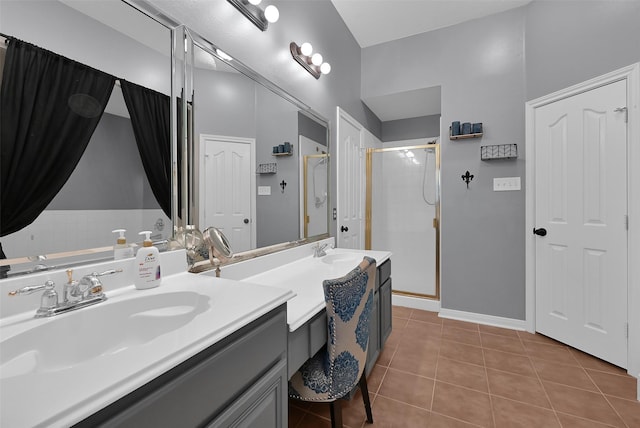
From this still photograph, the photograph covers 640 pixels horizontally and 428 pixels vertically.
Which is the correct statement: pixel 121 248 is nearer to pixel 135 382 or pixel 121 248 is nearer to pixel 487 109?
pixel 135 382

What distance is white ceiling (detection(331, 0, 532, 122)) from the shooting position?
2.55m

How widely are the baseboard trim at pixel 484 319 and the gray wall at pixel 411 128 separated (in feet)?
7.60

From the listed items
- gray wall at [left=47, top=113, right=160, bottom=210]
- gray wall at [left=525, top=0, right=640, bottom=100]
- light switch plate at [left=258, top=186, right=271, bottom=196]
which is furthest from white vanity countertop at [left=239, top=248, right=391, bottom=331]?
gray wall at [left=525, top=0, right=640, bottom=100]

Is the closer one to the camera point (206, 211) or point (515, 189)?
point (206, 211)

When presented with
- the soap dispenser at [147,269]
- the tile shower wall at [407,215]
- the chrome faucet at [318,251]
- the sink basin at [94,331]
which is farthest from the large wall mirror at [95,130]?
the tile shower wall at [407,215]

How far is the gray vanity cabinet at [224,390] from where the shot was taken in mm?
501

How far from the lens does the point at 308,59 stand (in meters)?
2.06

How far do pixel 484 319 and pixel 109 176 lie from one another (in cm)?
315

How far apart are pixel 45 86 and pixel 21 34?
5.0 inches

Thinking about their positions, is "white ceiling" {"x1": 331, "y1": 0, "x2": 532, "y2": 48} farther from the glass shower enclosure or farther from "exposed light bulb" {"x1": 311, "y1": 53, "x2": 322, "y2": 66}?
the glass shower enclosure

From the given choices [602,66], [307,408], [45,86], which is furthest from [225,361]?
[602,66]

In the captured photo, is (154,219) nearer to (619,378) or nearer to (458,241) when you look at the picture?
(458,241)

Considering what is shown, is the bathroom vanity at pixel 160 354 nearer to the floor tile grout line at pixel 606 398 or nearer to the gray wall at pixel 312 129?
the gray wall at pixel 312 129

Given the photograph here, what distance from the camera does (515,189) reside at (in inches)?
104
